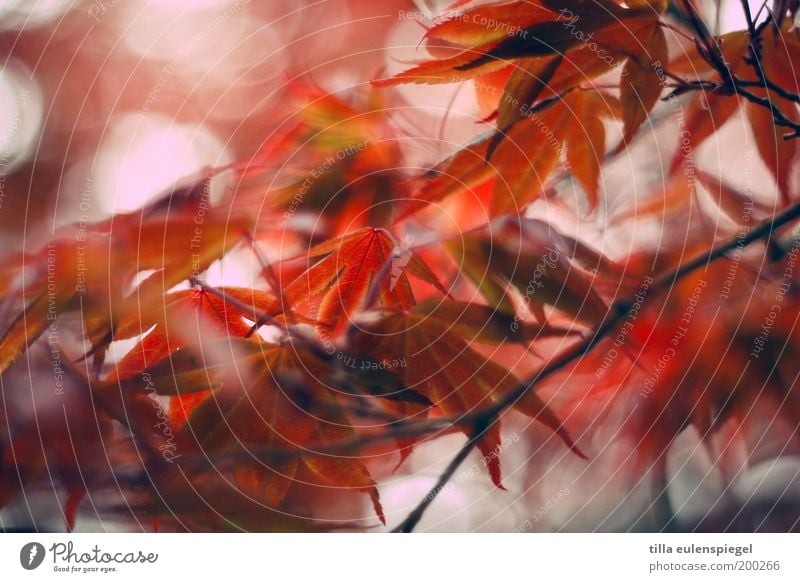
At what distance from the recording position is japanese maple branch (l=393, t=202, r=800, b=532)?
549 millimetres

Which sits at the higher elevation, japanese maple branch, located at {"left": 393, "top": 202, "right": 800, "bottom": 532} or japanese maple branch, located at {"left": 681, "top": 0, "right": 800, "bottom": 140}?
japanese maple branch, located at {"left": 681, "top": 0, "right": 800, "bottom": 140}

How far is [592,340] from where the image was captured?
555 mm

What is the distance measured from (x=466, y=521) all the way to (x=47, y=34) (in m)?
0.49

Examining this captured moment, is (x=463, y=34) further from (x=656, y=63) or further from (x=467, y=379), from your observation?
(x=467, y=379)

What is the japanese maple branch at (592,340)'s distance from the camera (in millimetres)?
549
